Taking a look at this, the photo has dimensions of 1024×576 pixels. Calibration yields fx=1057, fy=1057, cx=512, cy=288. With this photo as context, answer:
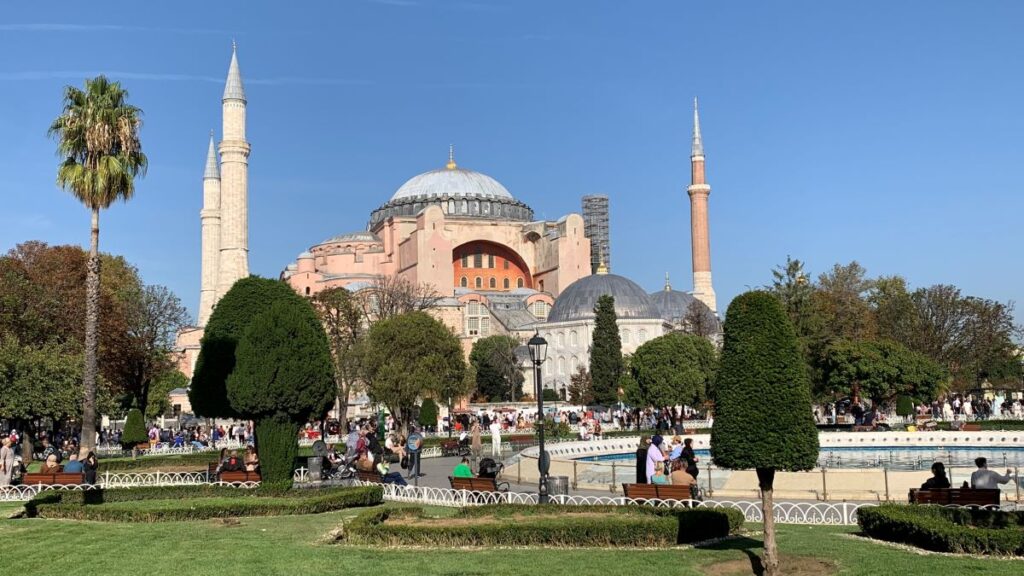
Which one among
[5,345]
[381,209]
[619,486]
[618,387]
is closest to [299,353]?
[619,486]

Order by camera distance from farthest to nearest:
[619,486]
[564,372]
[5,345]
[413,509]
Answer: [564,372], [5,345], [619,486], [413,509]

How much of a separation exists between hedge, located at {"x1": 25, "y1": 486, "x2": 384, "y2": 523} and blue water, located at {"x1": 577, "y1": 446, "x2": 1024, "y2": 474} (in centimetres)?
1082

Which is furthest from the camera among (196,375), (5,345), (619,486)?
(5,345)

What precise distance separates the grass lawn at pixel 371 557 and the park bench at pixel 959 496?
151cm

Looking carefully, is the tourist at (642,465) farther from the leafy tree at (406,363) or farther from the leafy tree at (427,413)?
the leafy tree at (427,413)

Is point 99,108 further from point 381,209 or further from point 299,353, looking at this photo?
point 381,209

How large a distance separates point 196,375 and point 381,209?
57698 mm

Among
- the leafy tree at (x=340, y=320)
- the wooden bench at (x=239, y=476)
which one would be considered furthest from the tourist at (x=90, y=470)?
the leafy tree at (x=340, y=320)

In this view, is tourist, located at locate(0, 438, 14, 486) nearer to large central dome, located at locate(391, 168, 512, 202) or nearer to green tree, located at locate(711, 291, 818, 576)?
green tree, located at locate(711, 291, 818, 576)

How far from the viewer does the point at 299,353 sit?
1438 centimetres

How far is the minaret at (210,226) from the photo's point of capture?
5716 cm

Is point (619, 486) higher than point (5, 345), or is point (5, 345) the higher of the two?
point (5, 345)

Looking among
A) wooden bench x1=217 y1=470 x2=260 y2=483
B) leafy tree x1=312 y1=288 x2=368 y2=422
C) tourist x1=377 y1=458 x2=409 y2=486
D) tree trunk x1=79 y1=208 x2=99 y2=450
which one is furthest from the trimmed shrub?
wooden bench x1=217 y1=470 x2=260 y2=483

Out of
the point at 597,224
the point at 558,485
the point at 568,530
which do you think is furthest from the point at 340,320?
the point at 597,224
